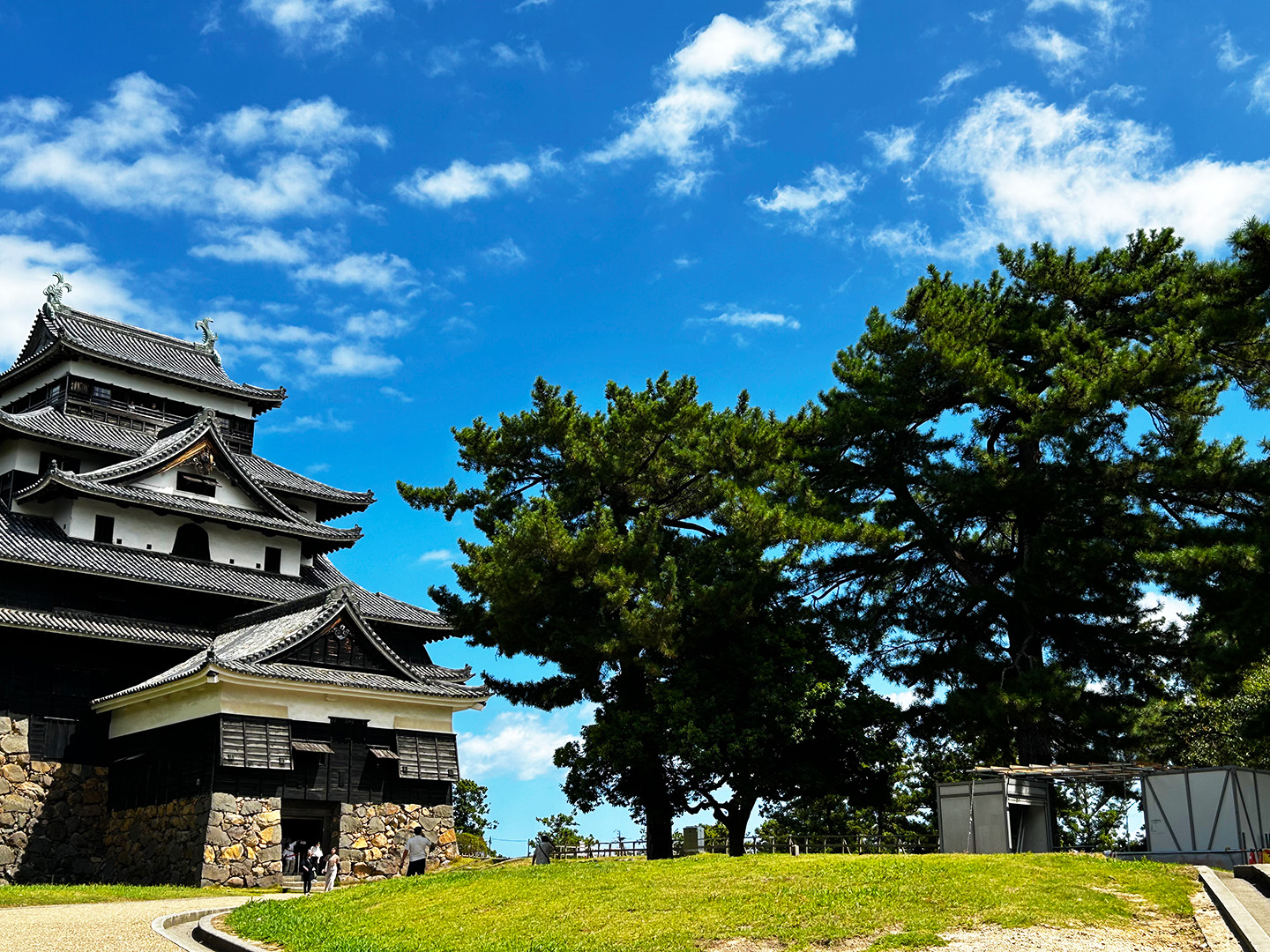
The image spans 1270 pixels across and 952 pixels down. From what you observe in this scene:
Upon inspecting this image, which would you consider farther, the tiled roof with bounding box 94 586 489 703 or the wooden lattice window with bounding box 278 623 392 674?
the wooden lattice window with bounding box 278 623 392 674

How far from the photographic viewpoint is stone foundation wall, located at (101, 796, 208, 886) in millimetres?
29172

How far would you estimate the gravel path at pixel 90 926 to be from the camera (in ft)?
52.4

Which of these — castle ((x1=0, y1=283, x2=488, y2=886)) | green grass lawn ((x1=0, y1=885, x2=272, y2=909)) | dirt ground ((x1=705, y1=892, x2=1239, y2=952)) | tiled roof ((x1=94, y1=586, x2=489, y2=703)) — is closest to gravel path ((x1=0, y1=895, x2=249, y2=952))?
green grass lawn ((x1=0, y1=885, x2=272, y2=909))

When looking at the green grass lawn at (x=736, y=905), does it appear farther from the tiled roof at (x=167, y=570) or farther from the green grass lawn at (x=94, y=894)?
the tiled roof at (x=167, y=570)

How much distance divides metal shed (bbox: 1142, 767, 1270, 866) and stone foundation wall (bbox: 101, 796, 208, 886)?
840 inches

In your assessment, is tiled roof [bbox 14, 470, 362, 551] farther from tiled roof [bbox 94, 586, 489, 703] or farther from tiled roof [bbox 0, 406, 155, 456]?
tiled roof [bbox 94, 586, 489, 703]

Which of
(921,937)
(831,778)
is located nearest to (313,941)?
(921,937)

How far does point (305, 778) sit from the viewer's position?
102ft

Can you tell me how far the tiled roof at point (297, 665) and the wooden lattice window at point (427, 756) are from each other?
1.35m

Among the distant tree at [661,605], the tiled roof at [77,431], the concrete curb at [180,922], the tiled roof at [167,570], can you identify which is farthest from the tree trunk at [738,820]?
the tiled roof at [77,431]

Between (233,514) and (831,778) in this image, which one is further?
(233,514)

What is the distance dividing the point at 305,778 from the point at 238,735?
235 centimetres

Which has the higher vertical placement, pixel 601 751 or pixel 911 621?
pixel 911 621

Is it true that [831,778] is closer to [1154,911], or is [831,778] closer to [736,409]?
[736,409]
